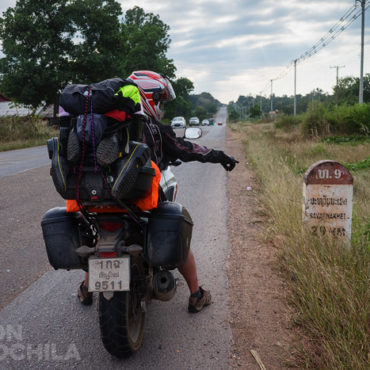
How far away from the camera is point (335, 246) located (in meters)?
3.88

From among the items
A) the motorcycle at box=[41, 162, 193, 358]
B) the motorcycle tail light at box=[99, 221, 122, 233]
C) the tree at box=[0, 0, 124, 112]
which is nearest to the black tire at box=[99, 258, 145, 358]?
the motorcycle at box=[41, 162, 193, 358]

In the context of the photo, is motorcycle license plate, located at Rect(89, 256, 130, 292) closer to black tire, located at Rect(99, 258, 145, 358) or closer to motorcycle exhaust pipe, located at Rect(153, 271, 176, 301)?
black tire, located at Rect(99, 258, 145, 358)

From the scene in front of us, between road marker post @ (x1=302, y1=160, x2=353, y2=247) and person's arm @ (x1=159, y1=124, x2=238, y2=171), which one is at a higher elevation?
person's arm @ (x1=159, y1=124, x2=238, y2=171)

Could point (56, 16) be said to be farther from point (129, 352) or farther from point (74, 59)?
point (129, 352)

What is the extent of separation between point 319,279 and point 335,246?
75 centimetres

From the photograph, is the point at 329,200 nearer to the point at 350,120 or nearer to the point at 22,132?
the point at 350,120

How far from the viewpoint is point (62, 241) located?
2.66 metres

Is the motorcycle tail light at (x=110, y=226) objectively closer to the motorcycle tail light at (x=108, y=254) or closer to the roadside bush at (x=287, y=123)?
the motorcycle tail light at (x=108, y=254)

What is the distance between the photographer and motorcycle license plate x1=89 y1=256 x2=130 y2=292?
2.43 meters

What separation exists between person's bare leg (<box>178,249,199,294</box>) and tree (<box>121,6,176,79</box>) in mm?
56338

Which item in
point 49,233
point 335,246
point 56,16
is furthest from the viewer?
point 56,16

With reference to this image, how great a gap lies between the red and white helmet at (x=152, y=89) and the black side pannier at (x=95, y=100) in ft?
2.22

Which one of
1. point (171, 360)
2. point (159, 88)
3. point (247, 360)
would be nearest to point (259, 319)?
point (247, 360)

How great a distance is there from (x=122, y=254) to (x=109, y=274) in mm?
145
